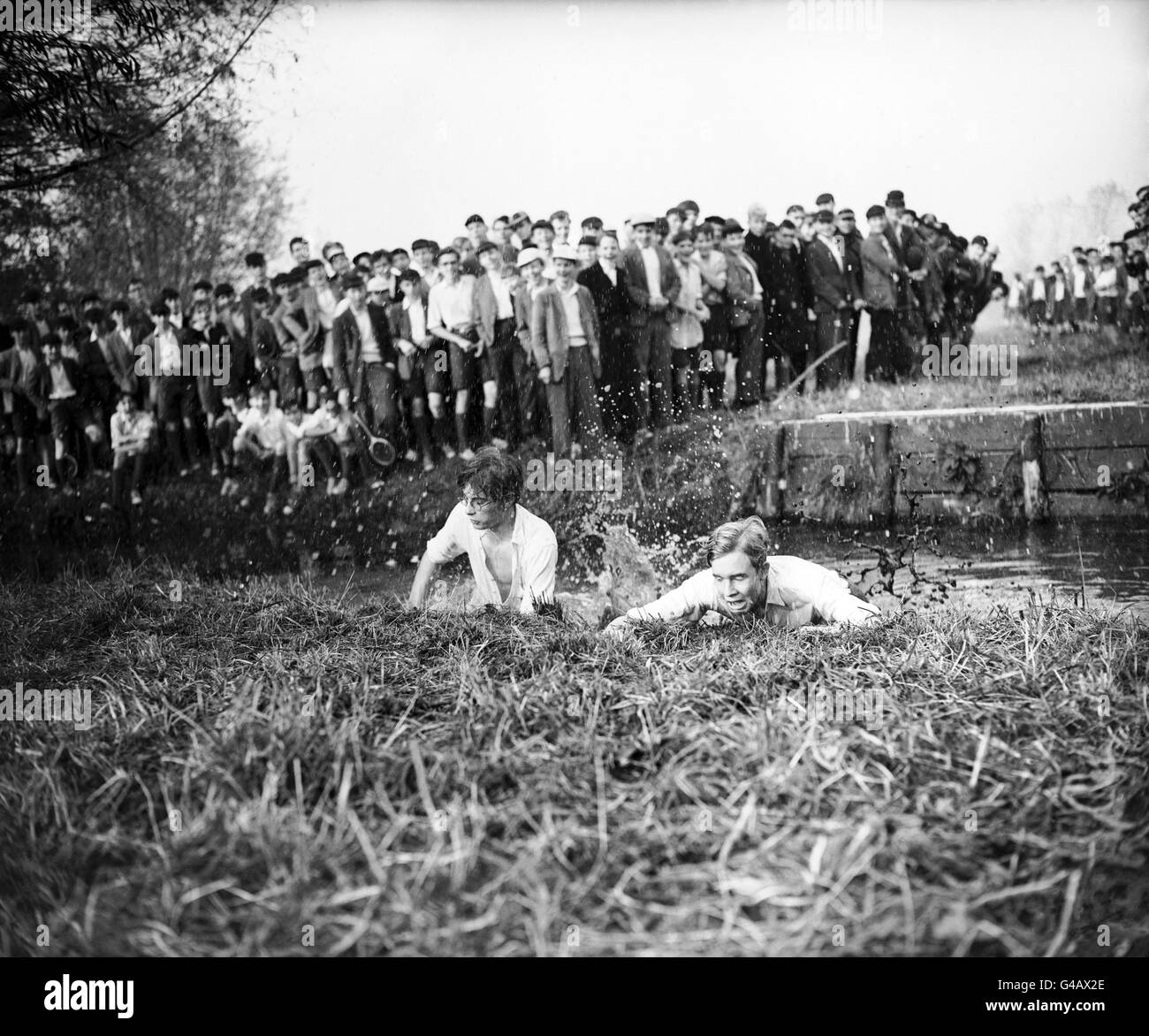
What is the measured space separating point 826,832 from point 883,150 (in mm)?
4902

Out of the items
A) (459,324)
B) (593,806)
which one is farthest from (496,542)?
(593,806)

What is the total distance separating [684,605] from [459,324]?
2454 mm

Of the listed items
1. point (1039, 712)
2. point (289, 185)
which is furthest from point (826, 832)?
point (289, 185)

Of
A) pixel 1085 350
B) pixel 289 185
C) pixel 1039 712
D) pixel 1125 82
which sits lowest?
pixel 1039 712

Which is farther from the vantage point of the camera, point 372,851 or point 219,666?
point 219,666

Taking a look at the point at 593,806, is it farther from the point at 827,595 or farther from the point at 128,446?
the point at 128,446

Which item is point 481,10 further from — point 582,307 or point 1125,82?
point 1125,82

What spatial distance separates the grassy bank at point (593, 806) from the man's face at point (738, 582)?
0.67m

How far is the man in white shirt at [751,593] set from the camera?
7.04 m

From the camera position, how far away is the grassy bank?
428 centimetres

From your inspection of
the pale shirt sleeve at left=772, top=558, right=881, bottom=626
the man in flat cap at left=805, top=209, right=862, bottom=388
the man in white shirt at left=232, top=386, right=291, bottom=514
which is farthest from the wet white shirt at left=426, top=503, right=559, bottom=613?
the man in flat cap at left=805, top=209, right=862, bottom=388

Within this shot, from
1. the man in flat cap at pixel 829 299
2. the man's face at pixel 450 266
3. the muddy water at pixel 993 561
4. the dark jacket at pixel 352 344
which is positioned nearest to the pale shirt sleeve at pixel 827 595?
the muddy water at pixel 993 561

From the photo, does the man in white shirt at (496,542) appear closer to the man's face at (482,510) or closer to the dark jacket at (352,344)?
the man's face at (482,510)

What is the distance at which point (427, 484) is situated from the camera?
7684 millimetres
